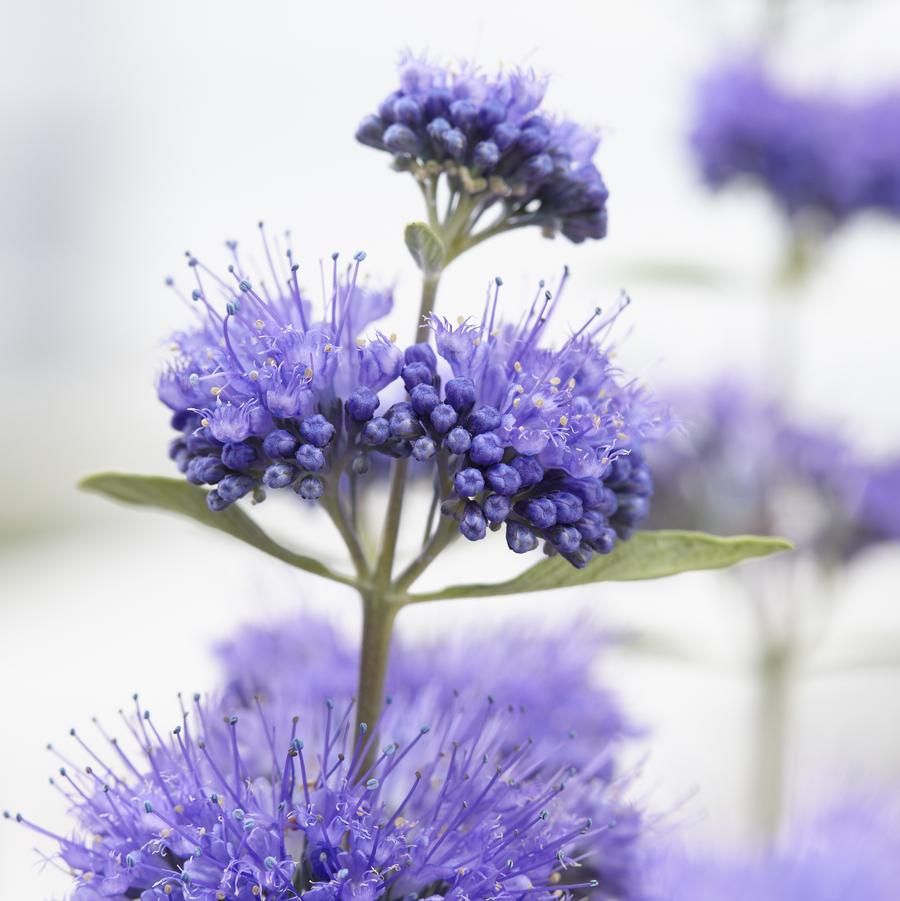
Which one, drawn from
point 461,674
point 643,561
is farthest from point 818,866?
point 643,561

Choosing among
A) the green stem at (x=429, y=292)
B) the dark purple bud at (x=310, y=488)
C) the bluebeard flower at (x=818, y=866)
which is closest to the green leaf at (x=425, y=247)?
the green stem at (x=429, y=292)

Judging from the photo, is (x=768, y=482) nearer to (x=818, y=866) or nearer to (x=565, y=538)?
(x=818, y=866)

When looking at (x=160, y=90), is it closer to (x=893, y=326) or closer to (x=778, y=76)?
(x=893, y=326)

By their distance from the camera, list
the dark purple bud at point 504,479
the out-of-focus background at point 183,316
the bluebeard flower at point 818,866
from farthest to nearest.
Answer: the out-of-focus background at point 183,316 < the bluebeard flower at point 818,866 < the dark purple bud at point 504,479

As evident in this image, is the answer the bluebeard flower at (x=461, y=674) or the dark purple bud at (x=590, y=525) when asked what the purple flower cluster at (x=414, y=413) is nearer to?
the dark purple bud at (x=590, y=525)

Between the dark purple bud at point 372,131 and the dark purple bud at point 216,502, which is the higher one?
the dark purple bud at point 372,131

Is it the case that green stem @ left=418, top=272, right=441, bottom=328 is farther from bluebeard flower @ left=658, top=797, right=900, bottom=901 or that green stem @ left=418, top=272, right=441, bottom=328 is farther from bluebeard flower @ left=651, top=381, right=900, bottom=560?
bluebeard flower @ left=651, top=381, right=900, bottom=560

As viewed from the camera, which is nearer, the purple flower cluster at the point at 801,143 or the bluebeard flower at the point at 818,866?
the bluebeard flower at the point at 818,866
